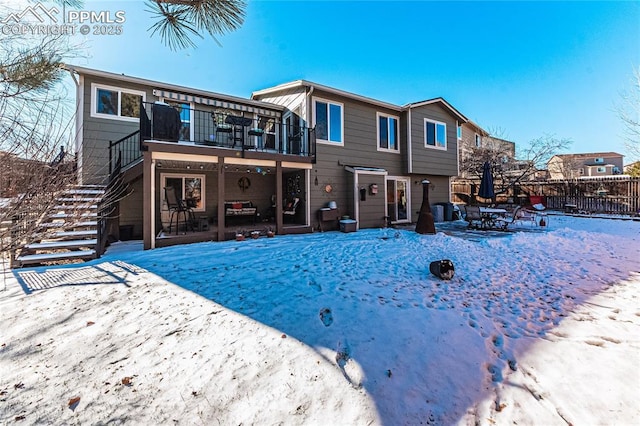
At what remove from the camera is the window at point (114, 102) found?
7.76 metres

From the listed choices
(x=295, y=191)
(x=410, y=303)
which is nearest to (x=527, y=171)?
(x=295, y=191)

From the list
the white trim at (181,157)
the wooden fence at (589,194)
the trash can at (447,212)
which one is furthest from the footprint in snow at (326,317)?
the wooden fence at (589,194)

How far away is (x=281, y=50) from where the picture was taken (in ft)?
35.4

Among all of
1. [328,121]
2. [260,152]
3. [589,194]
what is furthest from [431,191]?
[589,194]

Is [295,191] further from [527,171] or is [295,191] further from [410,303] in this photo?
[527,171]

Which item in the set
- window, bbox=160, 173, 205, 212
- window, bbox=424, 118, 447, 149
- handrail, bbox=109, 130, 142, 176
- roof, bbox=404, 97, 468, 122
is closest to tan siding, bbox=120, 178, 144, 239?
handrail, bbox=109, 130, 142, 176

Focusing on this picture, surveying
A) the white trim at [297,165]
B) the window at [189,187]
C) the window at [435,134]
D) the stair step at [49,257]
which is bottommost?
the stair step at [49,257]

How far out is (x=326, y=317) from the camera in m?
3.05

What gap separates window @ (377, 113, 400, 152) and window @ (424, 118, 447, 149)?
147 centimetres

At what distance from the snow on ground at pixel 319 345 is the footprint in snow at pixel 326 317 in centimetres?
2

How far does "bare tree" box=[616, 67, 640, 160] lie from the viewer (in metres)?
7.79

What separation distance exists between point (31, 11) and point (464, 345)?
5.99 m

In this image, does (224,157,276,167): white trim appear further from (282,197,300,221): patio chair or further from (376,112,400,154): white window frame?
(376,112,400,154): white window frame

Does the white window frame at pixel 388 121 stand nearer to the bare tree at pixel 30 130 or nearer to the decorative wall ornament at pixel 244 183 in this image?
the decorative wall ornament at pixel 244 183
